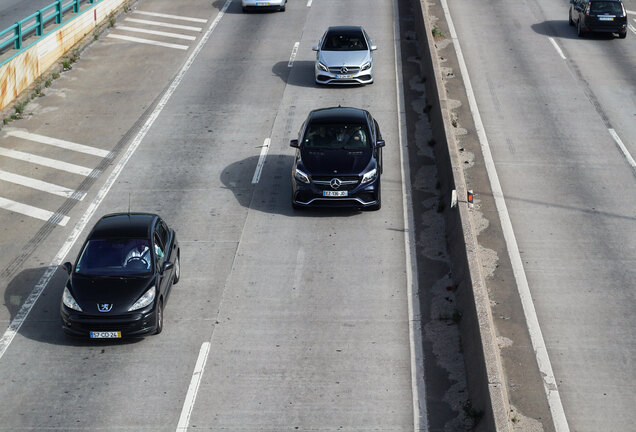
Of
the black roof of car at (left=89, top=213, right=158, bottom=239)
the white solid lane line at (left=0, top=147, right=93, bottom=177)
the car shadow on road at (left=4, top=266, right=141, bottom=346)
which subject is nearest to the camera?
the car shadow on road at (left=4, top=266, right=141, bottom=346)

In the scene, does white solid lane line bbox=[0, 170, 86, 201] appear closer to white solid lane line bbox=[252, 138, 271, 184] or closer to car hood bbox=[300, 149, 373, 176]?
white solid lane line bbox=[252, 138, 271, 184]

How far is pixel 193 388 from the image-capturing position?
13422 millimetres

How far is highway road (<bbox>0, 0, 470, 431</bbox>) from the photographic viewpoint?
13.1m

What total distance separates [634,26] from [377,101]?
1507 centimetres

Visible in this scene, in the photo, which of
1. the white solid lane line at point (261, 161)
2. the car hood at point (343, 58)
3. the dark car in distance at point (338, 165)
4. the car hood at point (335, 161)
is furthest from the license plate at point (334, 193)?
the car hood at point (343, 58)

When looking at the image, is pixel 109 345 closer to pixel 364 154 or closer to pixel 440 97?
pixel 364 154

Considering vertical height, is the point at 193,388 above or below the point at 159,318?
below

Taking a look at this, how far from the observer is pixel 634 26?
36375 millimetres

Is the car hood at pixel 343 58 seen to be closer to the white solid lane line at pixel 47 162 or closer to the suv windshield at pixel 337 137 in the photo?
the suv windshield at pixel 337 137

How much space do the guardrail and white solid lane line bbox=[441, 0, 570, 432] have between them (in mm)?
13217

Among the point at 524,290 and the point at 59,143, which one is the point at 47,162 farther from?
the point at 524,290

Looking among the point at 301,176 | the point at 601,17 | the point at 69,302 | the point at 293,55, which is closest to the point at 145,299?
the point at 69,302

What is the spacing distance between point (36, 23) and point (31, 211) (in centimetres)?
1094

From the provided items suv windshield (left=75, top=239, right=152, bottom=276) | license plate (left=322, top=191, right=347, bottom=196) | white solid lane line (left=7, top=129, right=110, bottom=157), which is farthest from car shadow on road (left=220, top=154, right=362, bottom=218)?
suv windshield (left=75, top=239, right=152, bottom=276)
